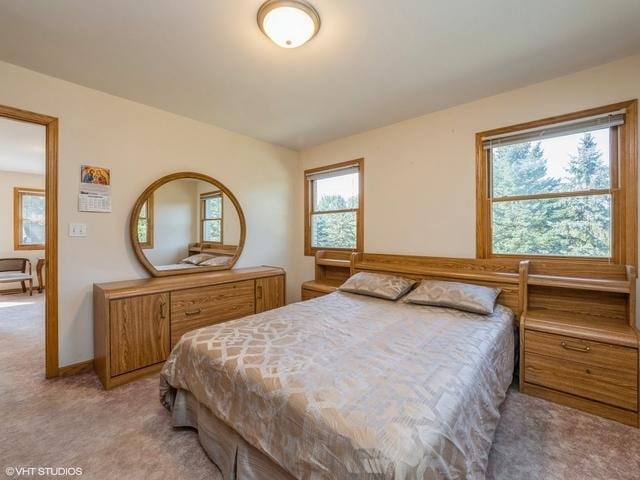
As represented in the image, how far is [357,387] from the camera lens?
1.15 m

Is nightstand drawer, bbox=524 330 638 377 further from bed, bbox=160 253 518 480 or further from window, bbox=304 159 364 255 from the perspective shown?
window, bbox=304 159 364 255

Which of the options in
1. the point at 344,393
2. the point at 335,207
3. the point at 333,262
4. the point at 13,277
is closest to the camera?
the point at 344,393

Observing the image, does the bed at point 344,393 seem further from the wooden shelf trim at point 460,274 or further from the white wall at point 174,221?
the white wall at point 174,221

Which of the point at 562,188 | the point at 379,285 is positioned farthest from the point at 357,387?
the point at 562,188

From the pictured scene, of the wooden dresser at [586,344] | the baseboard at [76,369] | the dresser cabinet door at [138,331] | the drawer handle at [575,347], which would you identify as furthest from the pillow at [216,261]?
the drawer handle at [575,347]

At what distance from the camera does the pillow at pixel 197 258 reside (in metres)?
3.10

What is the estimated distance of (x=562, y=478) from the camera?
1.38 meters

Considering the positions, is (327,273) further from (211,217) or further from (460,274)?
(460,274)

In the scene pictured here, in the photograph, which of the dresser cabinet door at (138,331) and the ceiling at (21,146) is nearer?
the dresser cabinet door at (138,331)

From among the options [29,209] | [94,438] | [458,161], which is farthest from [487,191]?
[29,209]

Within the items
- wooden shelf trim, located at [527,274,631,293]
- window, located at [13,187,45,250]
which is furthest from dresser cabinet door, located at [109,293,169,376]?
window, located at [13,187,45,250]

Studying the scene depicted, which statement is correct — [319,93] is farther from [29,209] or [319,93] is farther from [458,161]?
[29,209]

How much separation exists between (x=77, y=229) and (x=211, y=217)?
3.94 feet

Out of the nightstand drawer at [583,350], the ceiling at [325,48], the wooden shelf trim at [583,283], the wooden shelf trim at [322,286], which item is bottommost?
the nightstand drawer at [583,350]
